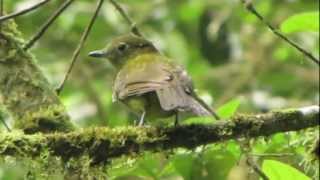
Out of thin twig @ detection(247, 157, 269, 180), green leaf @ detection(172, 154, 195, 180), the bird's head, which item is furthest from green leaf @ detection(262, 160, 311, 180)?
the bird's head

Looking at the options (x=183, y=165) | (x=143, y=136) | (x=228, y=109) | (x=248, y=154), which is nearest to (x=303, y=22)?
(x=228, y=109)

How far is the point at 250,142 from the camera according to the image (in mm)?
3074

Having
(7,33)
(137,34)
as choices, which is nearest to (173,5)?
(137,34)

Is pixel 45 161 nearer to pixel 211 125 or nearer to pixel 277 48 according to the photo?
pixel 211 125

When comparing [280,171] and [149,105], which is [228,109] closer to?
[149,105]

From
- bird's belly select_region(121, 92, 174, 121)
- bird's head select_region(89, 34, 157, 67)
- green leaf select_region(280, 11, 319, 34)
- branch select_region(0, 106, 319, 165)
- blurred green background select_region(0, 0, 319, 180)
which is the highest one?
blurred green background select_region(0, 0, 319, 180)

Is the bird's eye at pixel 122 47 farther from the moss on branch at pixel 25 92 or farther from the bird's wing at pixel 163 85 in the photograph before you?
the moss on branch at pixel 25 92

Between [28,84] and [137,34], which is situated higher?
[137,34]

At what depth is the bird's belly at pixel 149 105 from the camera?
3.53 m

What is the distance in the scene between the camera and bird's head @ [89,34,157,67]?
4426 mm

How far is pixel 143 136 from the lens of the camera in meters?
2.88

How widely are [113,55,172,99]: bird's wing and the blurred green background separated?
177cm

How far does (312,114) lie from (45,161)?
921mm

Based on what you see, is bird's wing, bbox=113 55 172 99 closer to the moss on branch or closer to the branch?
the moss on branch
